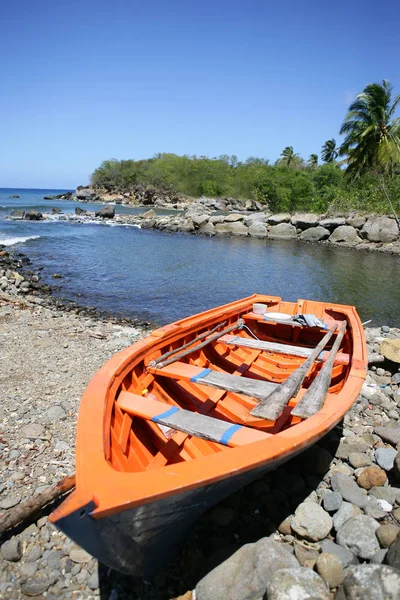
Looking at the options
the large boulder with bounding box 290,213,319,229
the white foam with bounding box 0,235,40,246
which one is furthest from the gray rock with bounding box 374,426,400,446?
the large boulder with bounding box 290,213,319,229

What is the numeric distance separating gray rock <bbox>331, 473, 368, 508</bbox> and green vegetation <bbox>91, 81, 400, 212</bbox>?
101 feet

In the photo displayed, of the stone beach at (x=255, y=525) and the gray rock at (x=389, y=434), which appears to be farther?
the gray rock at (x=389, y=434)

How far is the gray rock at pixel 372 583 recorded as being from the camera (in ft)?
7.00

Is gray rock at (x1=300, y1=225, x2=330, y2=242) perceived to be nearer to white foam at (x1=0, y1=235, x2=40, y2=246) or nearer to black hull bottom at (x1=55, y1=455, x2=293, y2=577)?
white foam at (x1=0, y1=235, x2=40, y2=246)

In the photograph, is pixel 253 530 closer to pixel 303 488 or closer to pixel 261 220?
pixel 303 488

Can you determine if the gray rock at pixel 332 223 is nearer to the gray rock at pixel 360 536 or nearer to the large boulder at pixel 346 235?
the large boulder at pixel 346 235

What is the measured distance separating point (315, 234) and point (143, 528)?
3080 cm

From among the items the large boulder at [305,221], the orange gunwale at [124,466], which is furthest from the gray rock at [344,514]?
the large boulder at [305,221]

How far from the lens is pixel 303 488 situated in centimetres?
377

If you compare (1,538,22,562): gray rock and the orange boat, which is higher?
the orange boat

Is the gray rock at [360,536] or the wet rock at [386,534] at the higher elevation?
the wet rock at [386,534]

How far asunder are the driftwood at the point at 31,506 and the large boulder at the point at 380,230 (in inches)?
1157

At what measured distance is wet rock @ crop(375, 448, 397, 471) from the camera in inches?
160

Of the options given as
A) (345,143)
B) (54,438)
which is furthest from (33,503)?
(345,143)
